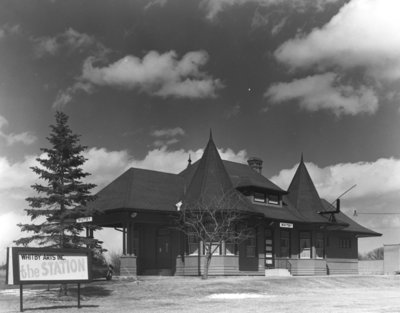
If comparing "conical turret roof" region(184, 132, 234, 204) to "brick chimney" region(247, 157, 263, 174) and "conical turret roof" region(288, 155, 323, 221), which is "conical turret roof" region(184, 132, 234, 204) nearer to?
"conical turret roof" region(288, 155, 323, 221)

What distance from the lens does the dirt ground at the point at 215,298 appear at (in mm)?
19875

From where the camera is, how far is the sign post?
19.1m

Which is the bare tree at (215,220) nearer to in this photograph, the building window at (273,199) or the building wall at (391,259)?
the building window at (273,199)

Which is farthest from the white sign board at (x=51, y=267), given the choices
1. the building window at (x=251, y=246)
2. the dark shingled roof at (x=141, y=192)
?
the building window at (x=251, y=246)

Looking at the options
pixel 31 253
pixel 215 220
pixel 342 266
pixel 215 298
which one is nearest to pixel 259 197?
pixel 215 220

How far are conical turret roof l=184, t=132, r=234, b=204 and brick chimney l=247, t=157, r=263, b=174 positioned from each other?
29.1 feet

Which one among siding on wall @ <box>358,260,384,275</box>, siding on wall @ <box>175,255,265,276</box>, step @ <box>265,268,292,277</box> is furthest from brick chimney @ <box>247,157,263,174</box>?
siding on wall @ <box>358,260,384,275</box>

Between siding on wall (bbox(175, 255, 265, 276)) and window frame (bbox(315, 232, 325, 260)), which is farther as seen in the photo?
window frame (bbox(315, 232, 325, 260))

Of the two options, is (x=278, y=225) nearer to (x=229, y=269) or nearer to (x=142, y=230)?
(x=229, y=269)

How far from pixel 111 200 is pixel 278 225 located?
11687 mm

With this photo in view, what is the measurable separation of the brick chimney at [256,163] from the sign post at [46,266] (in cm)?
2758

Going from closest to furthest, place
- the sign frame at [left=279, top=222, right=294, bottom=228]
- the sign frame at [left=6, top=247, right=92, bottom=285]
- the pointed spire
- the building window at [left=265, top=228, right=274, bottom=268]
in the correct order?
the sign frame at [left=6, top=247, right=92, bottom=285] → the sign frame at [left=279, top=222, right=294, bottom=228] → the building window at [left=265, top=228, right=274, bottom=268] → the pointed spire

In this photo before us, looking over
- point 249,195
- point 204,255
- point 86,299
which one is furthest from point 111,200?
point 86,299

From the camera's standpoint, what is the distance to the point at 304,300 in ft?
74.5
